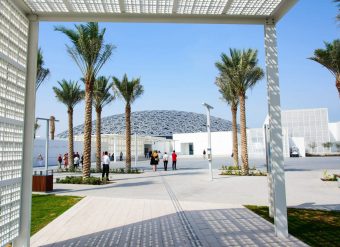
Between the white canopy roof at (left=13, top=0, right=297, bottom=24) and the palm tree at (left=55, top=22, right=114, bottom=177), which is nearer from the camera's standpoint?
the white canopy roof at (left=13, top=0, right=297, bottom=24)

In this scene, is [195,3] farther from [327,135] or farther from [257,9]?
[327,135]

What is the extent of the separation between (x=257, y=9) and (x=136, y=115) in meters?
128

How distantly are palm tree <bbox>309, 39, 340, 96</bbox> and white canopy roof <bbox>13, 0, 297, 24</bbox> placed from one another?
55.5ft

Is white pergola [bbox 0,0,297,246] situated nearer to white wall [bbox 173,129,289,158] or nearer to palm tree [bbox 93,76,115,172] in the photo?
palm tree [bbox 93,76,115,172]

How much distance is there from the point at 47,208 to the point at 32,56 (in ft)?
17.9

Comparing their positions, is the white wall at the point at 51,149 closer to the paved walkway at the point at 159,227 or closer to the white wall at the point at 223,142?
the paved walkway at the point at 159,227

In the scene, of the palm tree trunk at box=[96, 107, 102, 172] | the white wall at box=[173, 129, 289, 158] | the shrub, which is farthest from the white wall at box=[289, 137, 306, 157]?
the shrub

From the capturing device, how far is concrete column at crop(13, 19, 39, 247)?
4.49 m

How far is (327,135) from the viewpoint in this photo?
72125 mm

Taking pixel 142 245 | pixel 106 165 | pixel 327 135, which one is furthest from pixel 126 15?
pixel 327 135

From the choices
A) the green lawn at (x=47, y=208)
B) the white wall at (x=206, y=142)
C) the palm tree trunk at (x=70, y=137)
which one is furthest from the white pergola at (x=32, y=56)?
the white wall at (x=206, y=142)

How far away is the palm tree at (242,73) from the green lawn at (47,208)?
495 inches

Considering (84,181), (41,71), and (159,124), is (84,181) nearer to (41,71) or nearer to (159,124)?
(41,71)

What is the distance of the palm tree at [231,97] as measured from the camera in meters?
23.0
